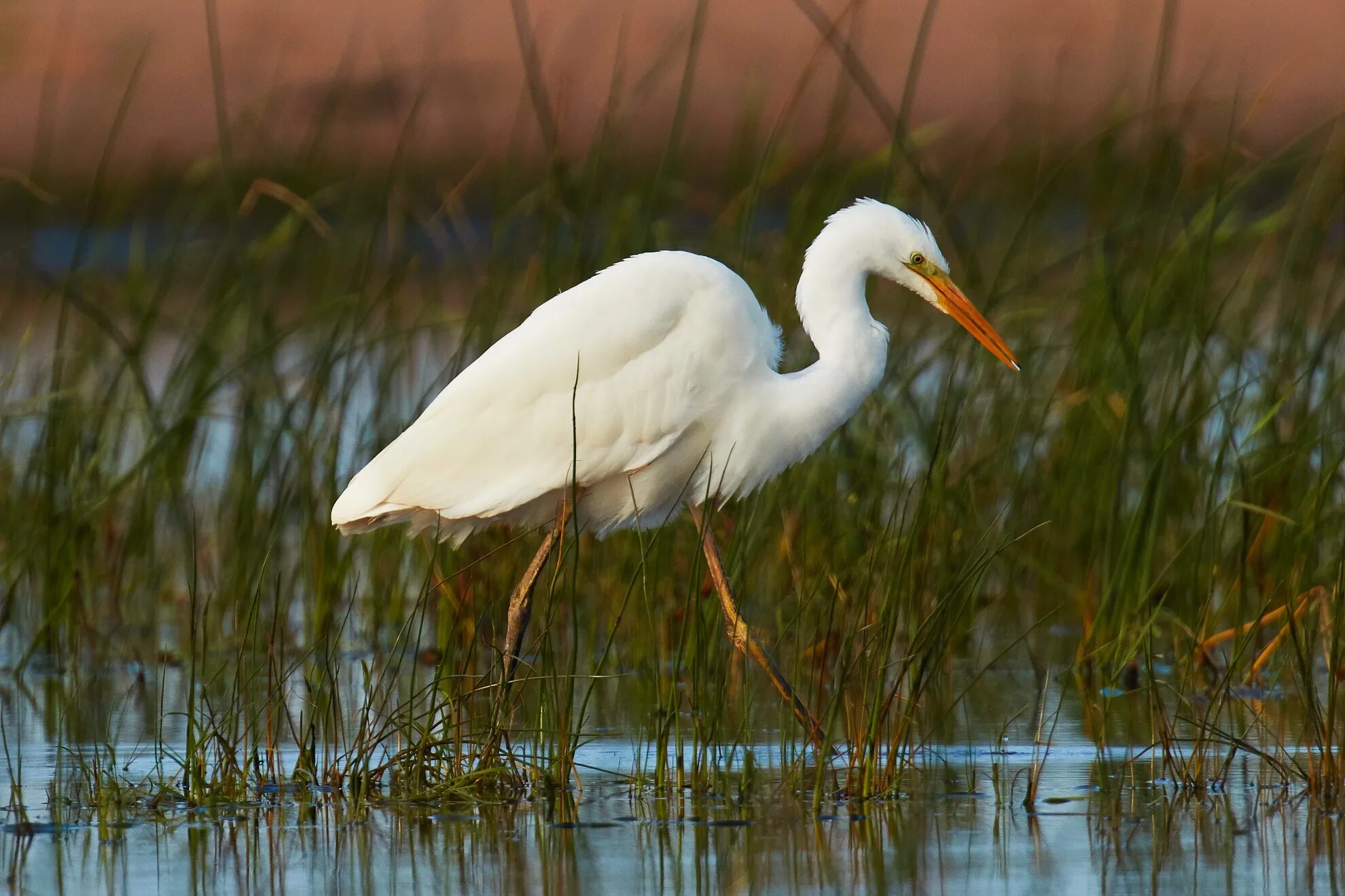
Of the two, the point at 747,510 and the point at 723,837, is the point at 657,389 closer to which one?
the point at 747,510

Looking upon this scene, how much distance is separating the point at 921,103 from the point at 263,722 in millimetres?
14329

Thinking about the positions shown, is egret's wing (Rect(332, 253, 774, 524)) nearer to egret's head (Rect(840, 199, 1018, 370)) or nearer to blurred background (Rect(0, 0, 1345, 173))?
egret's head (Rect(840, 199, 1018, 370))

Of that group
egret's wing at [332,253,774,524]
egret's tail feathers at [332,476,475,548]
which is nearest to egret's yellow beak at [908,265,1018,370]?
egret's wing at [332,253,774,524]

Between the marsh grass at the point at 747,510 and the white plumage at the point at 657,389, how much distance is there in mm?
240

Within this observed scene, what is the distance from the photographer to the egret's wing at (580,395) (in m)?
5.16

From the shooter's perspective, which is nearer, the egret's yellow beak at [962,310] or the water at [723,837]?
the water at [723,837]

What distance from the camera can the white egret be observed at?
517 centimetres

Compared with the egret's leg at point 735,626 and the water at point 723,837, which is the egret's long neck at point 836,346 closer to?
the egret's leg at point 735,626

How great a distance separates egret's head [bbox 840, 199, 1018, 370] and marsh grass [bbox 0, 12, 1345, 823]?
0.41 ft

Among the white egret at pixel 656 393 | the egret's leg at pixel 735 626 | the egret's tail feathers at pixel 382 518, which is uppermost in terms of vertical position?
the white egret at pixel 656 393

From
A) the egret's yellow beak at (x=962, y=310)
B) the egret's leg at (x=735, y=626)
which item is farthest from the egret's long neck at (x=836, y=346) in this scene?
the egret's leg at (x=735, y=626)

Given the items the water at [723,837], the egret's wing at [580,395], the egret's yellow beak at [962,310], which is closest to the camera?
the water at [723,837]

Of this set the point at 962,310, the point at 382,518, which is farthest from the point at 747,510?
the point at 382,518

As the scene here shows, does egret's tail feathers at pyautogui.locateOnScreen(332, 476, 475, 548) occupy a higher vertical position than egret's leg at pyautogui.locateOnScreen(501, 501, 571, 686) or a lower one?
higher
